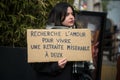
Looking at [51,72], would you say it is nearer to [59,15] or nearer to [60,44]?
[60,44]

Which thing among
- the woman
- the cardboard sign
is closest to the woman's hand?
the woman

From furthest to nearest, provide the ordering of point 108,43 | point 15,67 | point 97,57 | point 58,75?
point 108,43, point 97,57, point 15,67, point 58,75

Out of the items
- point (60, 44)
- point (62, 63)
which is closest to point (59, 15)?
point (60, 44)

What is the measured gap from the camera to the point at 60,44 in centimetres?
507

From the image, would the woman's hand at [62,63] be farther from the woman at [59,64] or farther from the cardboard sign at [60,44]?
the cardboard sign at [60,44]

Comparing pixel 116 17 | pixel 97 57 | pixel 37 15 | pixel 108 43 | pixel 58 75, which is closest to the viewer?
pixel 58 75

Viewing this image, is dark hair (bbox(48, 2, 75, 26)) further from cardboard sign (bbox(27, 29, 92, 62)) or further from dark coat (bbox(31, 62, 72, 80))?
dark coat (bbox(31, 62, 72, 80))

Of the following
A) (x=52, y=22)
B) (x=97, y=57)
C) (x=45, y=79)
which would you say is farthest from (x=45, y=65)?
(x=97, y=57)

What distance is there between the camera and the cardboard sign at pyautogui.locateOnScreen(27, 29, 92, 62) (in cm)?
504

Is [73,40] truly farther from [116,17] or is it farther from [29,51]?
[116,17]

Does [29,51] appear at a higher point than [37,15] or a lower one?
lower

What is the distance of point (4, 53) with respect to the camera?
6.19 meters

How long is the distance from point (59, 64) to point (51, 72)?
137 mm

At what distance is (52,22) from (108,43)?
1365cm
